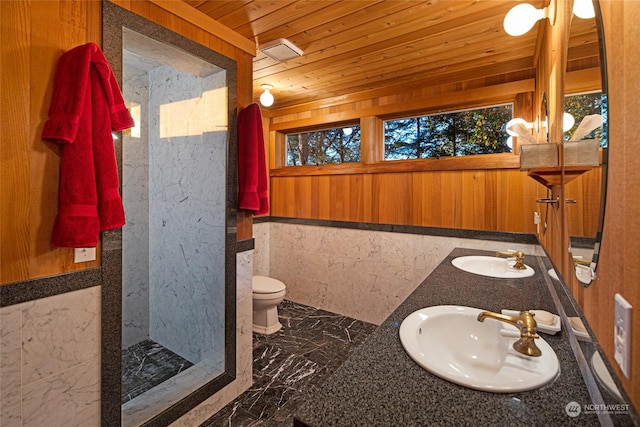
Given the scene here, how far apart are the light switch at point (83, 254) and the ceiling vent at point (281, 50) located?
1674 millimetres

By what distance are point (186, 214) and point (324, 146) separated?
1.85 metres

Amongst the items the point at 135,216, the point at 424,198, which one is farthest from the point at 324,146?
the point at 135,216

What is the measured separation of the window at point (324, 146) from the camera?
10.7 ft

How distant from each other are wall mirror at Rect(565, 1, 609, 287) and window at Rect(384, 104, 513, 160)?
1699 mm

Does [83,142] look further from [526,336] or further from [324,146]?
Answer: [324,146]

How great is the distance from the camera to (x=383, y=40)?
2.03 m

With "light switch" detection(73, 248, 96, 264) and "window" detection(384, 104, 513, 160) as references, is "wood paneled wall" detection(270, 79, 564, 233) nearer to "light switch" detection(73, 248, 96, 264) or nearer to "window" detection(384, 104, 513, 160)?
"window" detection(384, 104, 513, 160)

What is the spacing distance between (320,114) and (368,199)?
1.16 metres

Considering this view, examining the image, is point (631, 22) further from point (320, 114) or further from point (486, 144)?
point (320, 114)

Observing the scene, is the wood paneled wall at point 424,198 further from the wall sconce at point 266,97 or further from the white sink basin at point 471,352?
the white sink basin at point 471,352

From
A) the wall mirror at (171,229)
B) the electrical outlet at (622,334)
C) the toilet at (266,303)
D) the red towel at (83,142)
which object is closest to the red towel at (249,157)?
the wall mirror at (171,229)

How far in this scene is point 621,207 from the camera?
1.73 ft

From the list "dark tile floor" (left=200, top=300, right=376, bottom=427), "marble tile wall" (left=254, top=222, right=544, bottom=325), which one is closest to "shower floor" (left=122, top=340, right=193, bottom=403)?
"dark tile floor" (left=200, top=300, right=376, bottom=427)

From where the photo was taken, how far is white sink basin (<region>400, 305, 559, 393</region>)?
0.74 meters
